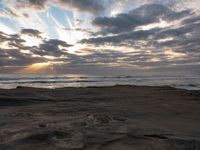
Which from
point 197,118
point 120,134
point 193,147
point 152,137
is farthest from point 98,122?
point 197,118

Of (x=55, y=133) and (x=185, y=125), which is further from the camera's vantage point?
(x=185, y=125)

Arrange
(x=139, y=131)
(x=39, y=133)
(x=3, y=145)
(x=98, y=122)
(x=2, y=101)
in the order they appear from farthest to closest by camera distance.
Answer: (x=2, y=101) → (x=98, y=122) → (x=139, y=131) → (x=39, y=133) → (x=3, y=145)

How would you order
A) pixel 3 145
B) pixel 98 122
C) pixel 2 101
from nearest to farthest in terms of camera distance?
pixel 3 145, pixel 98 122, pixel 2 101

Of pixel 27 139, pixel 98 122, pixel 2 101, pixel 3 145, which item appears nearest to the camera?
pixel 3 145

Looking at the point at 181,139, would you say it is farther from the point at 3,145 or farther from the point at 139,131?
the point at 3,145

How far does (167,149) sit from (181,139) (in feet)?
1.96

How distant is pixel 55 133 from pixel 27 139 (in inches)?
19.8

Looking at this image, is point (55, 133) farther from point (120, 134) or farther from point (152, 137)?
point (152, 137)

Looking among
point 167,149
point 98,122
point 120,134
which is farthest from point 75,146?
point 98,122

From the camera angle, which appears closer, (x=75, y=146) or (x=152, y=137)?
(x=75, y=146)

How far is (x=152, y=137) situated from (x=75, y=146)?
1.38 m

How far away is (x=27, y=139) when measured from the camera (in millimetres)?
3463

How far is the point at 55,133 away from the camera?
3.79m

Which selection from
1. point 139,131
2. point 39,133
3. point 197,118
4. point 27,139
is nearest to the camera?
point 27,139
